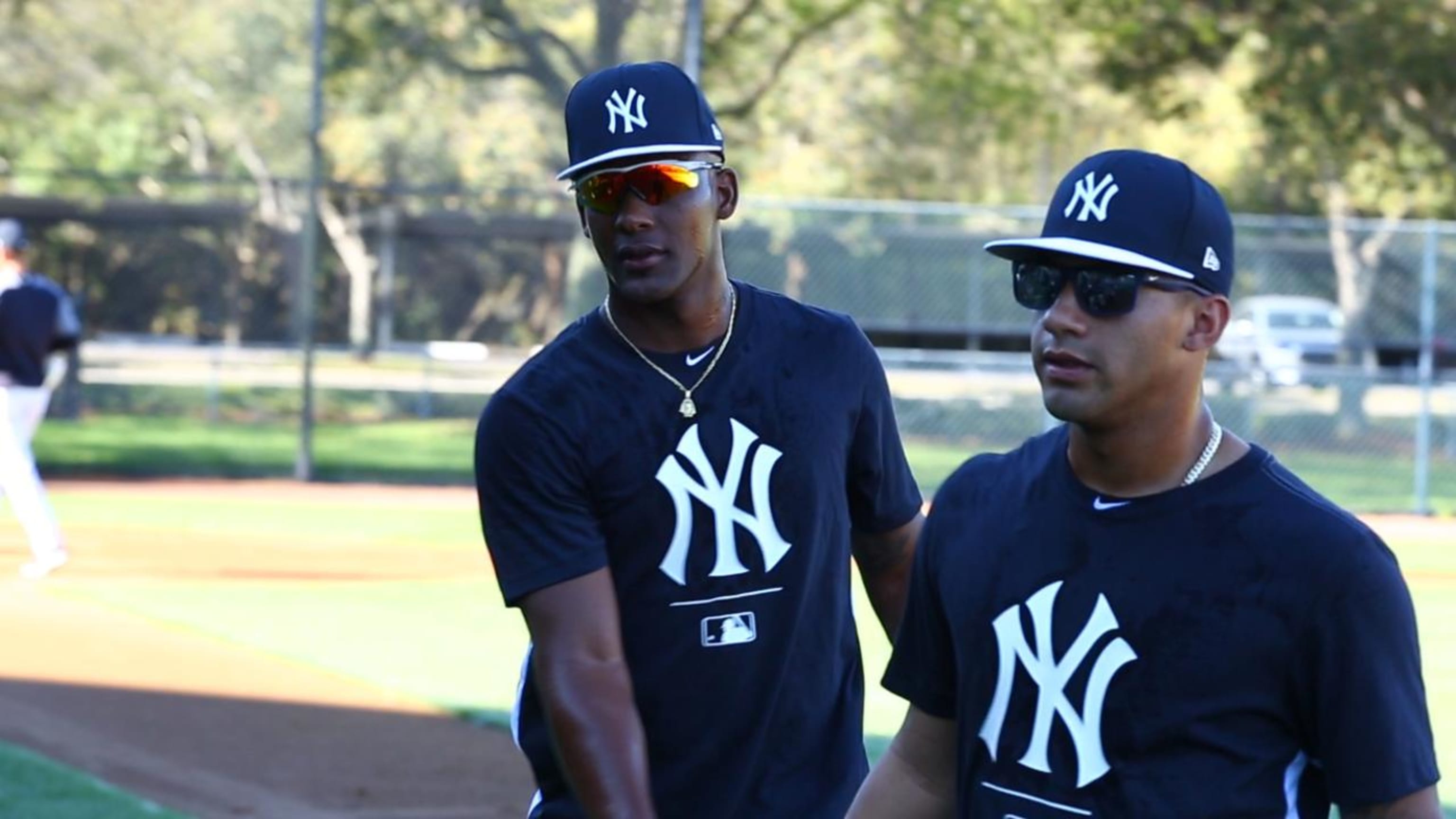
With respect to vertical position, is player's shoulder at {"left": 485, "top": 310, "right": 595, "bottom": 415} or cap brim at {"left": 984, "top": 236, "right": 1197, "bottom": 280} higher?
cap brim at {"left": 984, "top": 236, "right": 1197, "bottom": 280}

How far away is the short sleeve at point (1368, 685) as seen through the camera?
2.47 m

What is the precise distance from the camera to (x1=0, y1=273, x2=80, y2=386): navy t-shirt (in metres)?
13.2

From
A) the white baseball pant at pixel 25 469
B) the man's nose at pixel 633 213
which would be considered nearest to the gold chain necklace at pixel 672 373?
→ the man's nose at pixel 633 213

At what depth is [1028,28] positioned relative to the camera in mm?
25219

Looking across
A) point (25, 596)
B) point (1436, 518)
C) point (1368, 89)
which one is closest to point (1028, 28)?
point (1368, 89)

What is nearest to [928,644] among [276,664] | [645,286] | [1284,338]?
[645,286]

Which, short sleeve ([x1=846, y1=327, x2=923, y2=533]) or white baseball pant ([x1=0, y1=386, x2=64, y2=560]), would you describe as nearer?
short sleeve ([x1=846, y1=327, x2=923, y2=533])

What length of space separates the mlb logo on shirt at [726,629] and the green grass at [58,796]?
4.10m

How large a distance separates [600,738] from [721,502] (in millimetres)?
479

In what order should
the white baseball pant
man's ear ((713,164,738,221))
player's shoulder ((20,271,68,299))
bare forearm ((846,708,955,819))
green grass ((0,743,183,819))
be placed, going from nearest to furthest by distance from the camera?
1. bare forearm ((846,708,955,819))
2. man's ear ((713,164,738,221))
3. green grass ((0,743,183,819))
4. the white baseball pant
5. player's shoulder ((20,271,68,299))

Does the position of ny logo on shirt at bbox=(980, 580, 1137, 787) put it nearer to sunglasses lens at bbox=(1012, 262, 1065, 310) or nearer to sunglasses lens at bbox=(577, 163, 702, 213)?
sunglasses lens at bbox=(1012, 262, 1065, 310)

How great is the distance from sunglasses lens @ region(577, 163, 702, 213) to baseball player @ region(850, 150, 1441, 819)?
1.09m

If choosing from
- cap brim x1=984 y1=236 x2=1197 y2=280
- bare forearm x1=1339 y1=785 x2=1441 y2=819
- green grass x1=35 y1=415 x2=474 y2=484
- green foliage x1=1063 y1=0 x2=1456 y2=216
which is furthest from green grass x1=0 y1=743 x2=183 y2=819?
green foliage x1=1063 y1=0 x2=1456 y2=216

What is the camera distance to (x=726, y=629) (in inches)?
144
